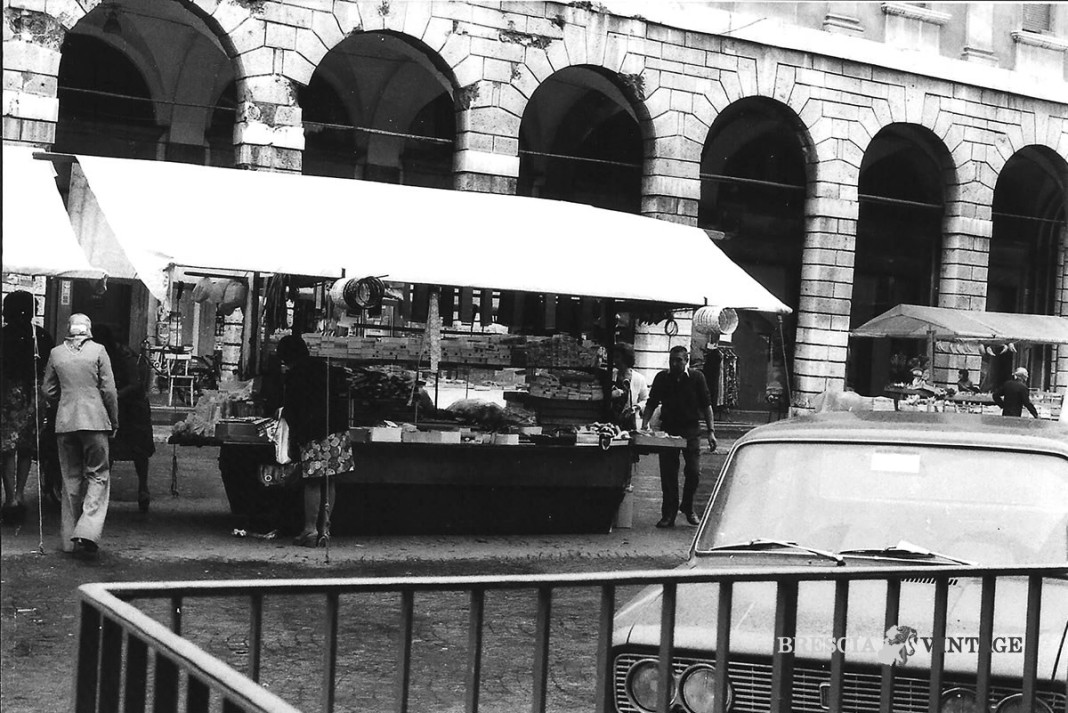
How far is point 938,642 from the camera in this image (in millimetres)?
3912

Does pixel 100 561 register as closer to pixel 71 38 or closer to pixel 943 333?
pixel 71 38

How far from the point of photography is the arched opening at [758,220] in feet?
88.0

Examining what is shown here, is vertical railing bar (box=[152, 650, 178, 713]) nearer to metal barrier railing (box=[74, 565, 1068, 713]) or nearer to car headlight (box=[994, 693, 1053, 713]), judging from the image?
metal barrier railing (box=[74, 565, 1068, 713])

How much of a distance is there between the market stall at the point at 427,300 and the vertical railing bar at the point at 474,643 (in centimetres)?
780

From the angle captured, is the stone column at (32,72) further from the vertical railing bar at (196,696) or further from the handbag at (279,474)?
the vertical railing bar at (196,696)

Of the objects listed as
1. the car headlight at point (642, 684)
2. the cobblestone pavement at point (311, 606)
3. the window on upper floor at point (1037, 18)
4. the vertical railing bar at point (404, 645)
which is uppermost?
the window on upper floor at point (1037, 18)

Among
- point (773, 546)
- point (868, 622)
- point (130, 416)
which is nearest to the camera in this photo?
point (868, 622)

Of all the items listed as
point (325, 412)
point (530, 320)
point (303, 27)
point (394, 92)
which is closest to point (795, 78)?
point (394, 92)

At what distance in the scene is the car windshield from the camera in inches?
193

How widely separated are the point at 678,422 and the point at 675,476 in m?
0.55

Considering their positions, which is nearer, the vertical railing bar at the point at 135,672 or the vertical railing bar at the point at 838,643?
the vertical railing bar at the point at 135,672

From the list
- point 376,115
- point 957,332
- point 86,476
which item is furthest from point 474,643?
point 376,115

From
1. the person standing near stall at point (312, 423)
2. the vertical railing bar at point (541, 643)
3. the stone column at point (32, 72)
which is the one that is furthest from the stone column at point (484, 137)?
the vertical railing bar at point (541, 643)

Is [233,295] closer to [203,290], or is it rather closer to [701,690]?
[203,290]
